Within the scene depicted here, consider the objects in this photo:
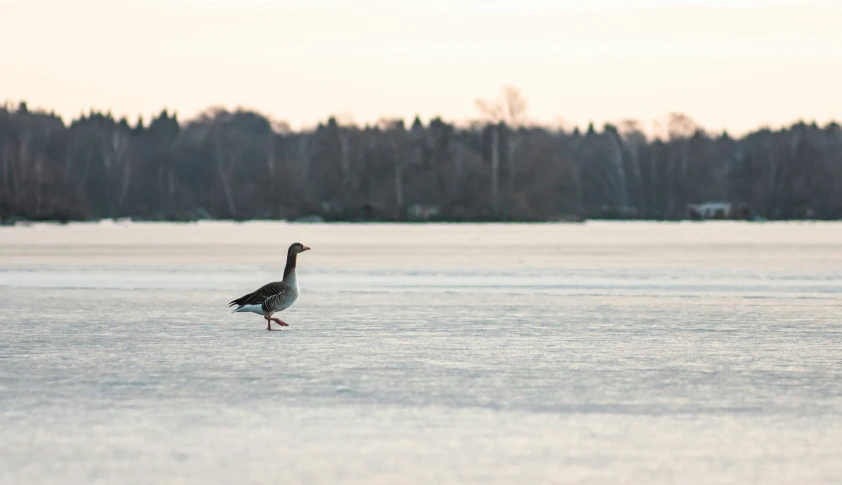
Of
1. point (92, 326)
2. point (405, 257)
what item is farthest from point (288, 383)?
point (405, 257)

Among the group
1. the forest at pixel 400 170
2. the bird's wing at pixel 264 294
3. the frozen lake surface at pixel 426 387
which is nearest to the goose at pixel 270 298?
the bird's wing at pixel 264 294

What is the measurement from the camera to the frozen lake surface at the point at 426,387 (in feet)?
22.3

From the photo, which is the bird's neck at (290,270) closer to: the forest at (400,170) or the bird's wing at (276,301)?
the bird's wing at (276,301)

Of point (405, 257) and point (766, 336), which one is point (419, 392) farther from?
point (405, 257)

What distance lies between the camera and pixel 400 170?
10806 centimetres


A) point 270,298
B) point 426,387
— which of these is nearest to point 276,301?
point 270,298

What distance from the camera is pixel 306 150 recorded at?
435 ft

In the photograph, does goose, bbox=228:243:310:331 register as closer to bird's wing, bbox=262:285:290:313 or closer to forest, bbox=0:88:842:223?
bird's wing, bbox=262:285:290:313

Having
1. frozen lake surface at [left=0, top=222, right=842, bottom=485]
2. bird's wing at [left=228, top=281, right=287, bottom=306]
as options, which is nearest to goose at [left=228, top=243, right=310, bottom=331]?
bird's wing at [left=228, top=281, right=287, bottom=306]

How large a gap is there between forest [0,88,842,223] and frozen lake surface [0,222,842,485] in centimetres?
8170

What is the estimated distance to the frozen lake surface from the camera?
6.79 meters

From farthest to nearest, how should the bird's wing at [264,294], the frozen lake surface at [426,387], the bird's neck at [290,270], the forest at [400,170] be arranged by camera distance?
the forest at [400,170] → the bird's neck at [290,270] → the bird's wing at [264,294] → the frozen lake surface at [426,387]

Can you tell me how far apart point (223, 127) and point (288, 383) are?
130m

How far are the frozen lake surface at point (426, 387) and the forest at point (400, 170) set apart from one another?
268ft
